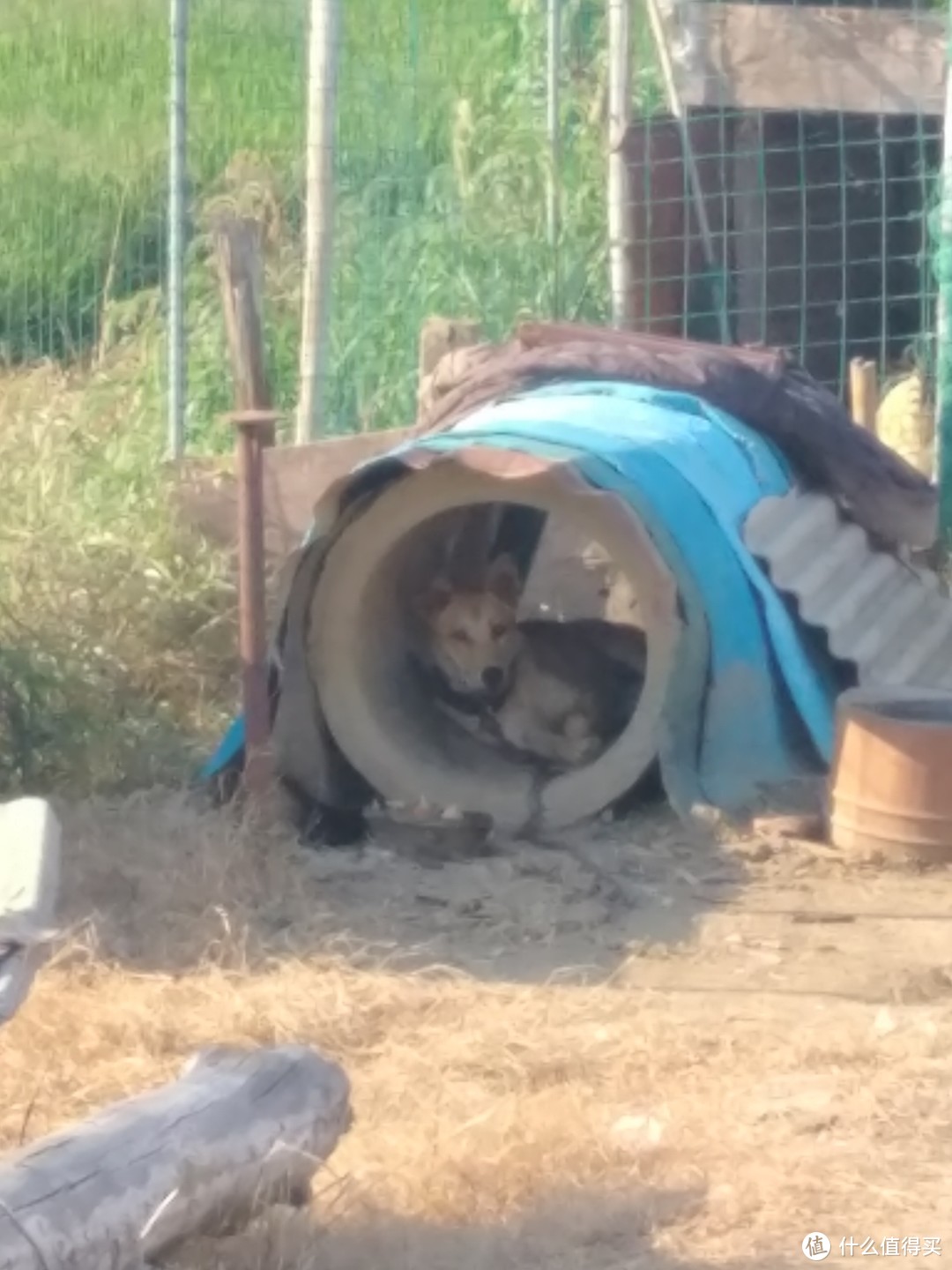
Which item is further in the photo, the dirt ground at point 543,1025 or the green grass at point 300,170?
the green grass at point 300,170

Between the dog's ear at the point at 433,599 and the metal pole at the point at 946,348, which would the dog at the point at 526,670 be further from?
the metal pole at the point at 946,348

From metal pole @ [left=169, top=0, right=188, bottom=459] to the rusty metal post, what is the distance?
80.5 inches

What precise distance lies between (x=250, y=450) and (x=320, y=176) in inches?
84.4

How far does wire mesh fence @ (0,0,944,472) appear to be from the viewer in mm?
9109

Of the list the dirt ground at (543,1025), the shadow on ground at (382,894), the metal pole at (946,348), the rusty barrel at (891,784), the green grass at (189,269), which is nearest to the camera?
the dirt ground at (543,1025)

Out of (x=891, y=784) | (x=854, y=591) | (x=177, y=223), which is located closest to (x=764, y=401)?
(x=854, y=591)

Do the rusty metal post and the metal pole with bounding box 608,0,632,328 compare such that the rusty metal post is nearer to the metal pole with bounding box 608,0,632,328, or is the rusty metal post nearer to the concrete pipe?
the concrete pipe

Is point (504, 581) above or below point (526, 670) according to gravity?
above

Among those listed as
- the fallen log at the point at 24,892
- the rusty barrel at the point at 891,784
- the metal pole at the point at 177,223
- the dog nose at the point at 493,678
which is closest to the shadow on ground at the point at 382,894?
the rusty barrel at the point at 891,784

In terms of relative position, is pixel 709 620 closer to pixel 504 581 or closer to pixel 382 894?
pixel 504 581

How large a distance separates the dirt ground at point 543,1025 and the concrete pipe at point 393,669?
7.6 inches

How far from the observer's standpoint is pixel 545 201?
371 inches

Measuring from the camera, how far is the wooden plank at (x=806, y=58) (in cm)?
903

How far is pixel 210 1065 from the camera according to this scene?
12.8ft
